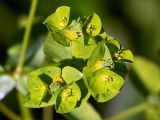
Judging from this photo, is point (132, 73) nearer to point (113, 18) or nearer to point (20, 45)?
point (20, 45)

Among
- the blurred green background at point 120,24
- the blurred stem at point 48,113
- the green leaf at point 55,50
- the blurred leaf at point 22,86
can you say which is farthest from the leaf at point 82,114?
the blurred green background at point 120,24

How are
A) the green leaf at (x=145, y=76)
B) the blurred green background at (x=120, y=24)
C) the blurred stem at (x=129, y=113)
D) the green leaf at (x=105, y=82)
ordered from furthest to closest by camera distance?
the blurred green background at (x=120, y=24)
the green leaf at (x=145, y=76)
the blurred stem at (x=129, y=113)
the green leaf at (x=105, y=82)

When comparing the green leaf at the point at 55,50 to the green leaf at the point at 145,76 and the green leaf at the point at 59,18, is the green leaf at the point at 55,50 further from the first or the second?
the green leaf at the point at 145,76

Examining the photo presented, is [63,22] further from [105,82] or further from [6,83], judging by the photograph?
[6,83]

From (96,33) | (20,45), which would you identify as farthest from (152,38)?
(96,33)

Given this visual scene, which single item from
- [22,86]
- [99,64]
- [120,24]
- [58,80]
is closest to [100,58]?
[99,64]

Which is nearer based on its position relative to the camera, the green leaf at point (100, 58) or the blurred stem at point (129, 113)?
the green leaf at point (100, 58)

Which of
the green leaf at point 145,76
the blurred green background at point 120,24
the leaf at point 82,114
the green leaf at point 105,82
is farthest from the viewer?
the blurred green background at point 120,24

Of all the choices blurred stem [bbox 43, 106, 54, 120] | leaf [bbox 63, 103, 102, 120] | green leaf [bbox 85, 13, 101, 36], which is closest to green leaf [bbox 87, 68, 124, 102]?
green leaf [bbox 85, 13, 101, 36]
